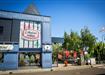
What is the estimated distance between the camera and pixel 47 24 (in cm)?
3306

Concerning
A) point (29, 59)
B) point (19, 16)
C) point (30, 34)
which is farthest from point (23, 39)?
point (29, 59)

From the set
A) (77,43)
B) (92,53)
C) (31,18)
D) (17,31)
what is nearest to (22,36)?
(17,31)

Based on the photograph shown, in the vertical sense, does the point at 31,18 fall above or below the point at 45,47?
above

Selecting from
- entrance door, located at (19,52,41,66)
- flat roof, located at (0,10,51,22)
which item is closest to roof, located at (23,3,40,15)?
flat roof, located at (0,10,51,22)

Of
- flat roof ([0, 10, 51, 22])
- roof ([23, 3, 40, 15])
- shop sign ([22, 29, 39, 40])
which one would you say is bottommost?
shop sign ([22, 29, 39, 40])

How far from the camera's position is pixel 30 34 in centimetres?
3122

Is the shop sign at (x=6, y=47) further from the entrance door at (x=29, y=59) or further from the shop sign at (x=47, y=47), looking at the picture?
the shop sign at (x=47, y=47)

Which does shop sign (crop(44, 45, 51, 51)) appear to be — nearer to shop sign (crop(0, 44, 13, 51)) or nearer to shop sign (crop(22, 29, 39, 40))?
shop sign (crop(22, 29, 39, 40))

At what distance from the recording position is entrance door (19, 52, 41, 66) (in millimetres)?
32562

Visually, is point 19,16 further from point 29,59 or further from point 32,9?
point 32,9

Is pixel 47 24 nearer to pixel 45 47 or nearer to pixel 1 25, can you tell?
pixel 45 47

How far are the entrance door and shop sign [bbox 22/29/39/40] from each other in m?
3.65

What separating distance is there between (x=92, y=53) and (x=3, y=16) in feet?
107

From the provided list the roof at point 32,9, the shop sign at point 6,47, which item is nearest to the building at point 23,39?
the shop sign at point 6,47
